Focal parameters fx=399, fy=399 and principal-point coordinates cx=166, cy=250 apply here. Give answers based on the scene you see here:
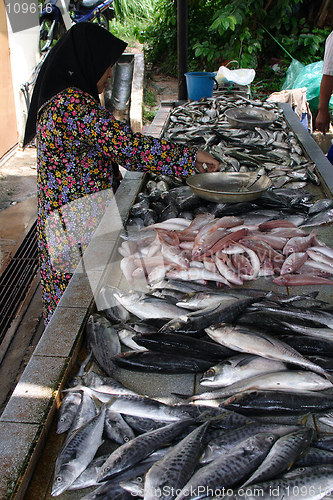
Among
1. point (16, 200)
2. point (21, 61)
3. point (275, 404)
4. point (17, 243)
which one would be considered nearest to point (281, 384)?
point (275, 404)

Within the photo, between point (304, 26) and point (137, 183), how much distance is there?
40.1 ft

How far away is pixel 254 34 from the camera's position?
13766 mm

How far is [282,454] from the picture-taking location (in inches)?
66.0

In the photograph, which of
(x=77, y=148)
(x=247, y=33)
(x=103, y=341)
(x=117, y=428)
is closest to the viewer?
(x=117, y=428)

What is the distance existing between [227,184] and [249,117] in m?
3.46

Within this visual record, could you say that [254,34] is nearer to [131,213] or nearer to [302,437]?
[131,213]

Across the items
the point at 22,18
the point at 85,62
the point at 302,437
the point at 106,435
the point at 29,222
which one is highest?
the point at 22,18

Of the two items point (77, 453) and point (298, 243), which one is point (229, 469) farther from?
point (298, 243)

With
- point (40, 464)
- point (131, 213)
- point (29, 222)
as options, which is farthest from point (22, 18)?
point (40, 464)

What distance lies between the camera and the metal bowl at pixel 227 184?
12.0 ft

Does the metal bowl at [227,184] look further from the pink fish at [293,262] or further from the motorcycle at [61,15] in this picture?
the motorcycle at [61,15]

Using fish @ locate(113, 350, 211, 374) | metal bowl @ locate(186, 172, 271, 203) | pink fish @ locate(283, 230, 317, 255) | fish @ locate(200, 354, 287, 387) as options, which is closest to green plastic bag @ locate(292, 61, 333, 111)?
metal bowl @ locate(186, 172, 271, 203)

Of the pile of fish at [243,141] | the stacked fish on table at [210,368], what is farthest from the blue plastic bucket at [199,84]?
the stacked fish on table at [210,368]

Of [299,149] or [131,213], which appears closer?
[131,213]
